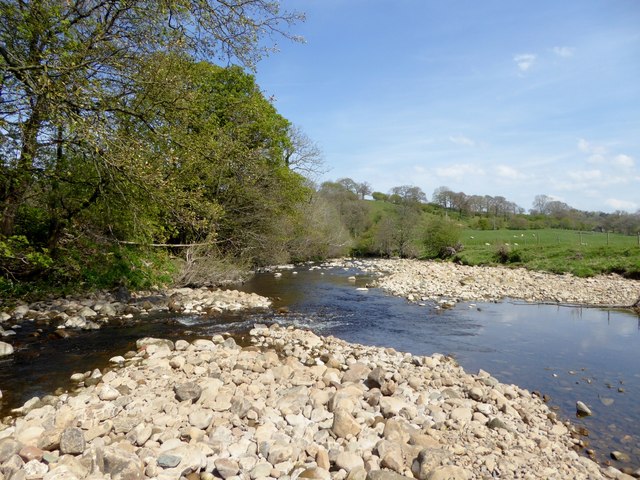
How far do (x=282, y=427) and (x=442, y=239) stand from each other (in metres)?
→ 34.0

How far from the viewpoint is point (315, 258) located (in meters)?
34.5

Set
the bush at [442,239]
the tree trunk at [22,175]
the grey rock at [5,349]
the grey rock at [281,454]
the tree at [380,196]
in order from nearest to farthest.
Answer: the grey rock at [281,454], the grey rock at [5,349], the tree trunk at [22,175], the bush at [442,239], the tree at [380,196]

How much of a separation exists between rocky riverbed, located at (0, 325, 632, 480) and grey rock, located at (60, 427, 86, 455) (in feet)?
0.04

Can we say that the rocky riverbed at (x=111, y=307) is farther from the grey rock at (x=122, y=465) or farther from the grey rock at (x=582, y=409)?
the grey rock at (x=582, y=409)

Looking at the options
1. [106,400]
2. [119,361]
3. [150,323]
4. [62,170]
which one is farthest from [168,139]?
[106,400]

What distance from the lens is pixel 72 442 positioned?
4.19 m

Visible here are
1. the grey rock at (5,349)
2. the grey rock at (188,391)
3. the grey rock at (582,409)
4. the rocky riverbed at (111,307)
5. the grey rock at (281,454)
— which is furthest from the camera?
the rocky riverbed at (111,307)

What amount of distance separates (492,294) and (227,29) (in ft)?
48.2

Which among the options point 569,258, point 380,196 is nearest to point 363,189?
point 380,196

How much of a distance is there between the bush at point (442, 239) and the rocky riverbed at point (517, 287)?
41.8 feet

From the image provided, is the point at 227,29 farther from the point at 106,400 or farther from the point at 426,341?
the point at 426,341

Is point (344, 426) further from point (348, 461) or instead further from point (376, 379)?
point (376, 379)

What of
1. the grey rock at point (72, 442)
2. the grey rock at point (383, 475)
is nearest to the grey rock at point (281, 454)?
the grey rock at point (383, 475)

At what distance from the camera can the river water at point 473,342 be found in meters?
6.35
